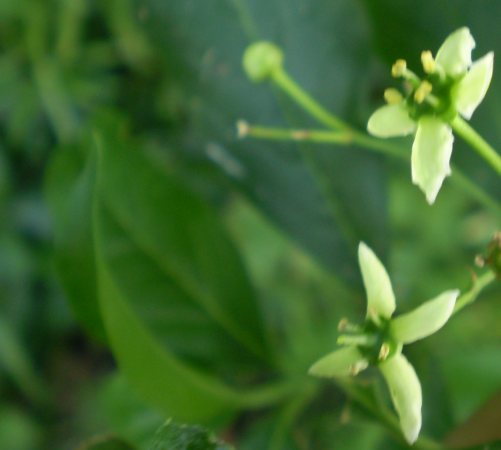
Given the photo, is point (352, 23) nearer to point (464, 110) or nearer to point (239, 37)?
point (239, 37)

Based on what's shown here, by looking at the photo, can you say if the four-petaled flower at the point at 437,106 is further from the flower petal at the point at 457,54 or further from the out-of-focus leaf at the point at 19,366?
the out-of-focus leaf at the point at 19,366

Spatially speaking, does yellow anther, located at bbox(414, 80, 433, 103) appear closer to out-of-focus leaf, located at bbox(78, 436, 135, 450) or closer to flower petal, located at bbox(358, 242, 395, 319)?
flower petal, located at bbox(358, 242, 395, 319)

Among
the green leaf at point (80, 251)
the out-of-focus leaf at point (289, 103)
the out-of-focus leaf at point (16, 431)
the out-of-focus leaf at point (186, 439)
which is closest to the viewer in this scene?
the out-of-focus leaf at point (186, 439)

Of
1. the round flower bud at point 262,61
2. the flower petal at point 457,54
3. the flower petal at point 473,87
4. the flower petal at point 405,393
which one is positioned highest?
the round flower bud at point 262,61

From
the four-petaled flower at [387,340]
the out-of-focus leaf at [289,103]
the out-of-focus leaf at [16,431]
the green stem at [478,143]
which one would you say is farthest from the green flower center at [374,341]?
the out-of-focus leaf at [16,431]

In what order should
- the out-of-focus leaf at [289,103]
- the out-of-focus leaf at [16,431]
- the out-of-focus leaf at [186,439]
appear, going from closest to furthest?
the out-of-focus leaf at [186,439]
the out-of-focus leaf at [289,103]
the out-of-focus leaf at [16,431]

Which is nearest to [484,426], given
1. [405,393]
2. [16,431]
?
[405,393]

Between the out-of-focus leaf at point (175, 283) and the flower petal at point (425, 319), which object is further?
the out-of-focus leaf at point (175, 283)

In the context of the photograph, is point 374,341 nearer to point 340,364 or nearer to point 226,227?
point 340,364
